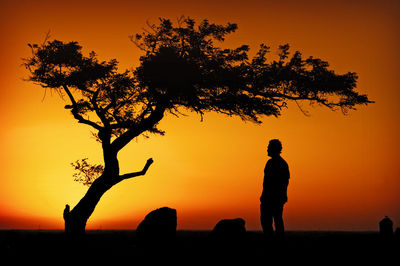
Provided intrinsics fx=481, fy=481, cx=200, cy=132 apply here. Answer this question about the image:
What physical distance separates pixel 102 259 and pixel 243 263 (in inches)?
207

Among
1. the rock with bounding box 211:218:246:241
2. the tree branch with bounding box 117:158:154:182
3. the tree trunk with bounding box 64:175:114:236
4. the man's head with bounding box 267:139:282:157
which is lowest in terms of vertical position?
the rock with bounding box 211:218:246:241

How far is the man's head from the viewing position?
14.8 metres

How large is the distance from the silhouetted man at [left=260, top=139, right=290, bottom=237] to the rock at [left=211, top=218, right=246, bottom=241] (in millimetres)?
3177

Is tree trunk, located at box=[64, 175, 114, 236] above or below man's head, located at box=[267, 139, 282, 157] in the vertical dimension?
below

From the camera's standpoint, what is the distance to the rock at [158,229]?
67.5 feet

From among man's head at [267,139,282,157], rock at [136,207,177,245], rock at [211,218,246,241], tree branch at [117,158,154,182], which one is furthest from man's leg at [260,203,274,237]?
tree branch at [117,158,154,182]

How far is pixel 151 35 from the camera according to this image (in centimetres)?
2734

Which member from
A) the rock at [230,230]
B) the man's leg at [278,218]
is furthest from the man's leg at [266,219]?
the rock at [230,230]

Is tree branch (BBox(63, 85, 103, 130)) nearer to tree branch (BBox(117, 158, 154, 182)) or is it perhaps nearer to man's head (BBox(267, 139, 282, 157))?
tree branch (BBox(117, 158, 154, 182))

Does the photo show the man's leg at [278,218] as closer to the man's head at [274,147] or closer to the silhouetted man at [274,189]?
the silhouetted man at [274,189]

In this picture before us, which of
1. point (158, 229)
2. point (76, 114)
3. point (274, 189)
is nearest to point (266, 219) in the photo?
point (274, 189)

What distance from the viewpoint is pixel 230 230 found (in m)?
18.0

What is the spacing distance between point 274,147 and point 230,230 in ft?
Answer: 15.4

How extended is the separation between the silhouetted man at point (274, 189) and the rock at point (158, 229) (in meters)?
6.95
